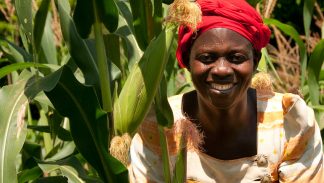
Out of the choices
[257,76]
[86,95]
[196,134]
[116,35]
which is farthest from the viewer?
[257,76]

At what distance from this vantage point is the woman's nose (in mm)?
1711

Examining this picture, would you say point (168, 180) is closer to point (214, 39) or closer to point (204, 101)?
point (204, 101)

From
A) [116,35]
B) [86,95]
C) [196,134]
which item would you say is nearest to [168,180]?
[196,134]

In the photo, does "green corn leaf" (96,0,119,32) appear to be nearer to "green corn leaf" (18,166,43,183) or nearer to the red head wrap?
the red head wrap

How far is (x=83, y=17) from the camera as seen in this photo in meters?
1.67

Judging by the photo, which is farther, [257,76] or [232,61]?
[257,76]

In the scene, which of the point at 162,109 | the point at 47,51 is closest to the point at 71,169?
the point at 162,109

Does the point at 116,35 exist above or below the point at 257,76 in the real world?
above

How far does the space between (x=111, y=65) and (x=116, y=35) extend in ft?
0.25

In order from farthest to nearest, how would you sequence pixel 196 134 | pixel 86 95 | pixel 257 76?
pixel 257 76 < pixel 196 134 < pixel 86 95

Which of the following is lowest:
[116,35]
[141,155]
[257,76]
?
[141,155]

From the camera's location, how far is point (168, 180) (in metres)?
1.75

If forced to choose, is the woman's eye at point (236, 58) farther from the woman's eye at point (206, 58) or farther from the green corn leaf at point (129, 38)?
the green corn leaf at point (129, 38)

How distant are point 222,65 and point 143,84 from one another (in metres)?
0.21
